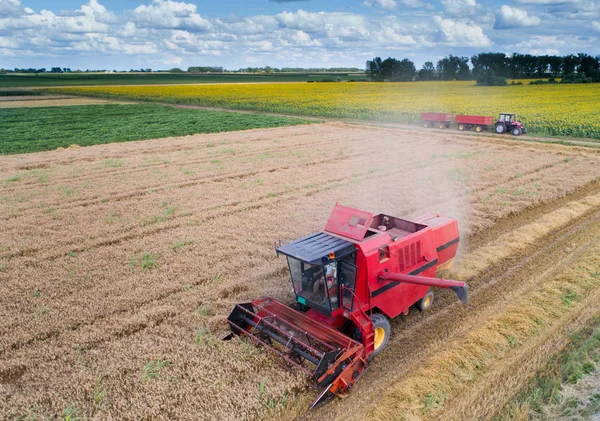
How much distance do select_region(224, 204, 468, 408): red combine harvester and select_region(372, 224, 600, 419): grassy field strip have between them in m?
0.83

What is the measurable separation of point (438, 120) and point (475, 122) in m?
2.96

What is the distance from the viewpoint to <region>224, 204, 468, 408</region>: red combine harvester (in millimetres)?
7305

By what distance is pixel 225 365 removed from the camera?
7.77m

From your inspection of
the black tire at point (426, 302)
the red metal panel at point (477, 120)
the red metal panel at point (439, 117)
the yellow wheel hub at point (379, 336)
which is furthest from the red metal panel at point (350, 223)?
the red metal panel at point (439, 117)

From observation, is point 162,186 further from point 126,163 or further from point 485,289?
point 485,289

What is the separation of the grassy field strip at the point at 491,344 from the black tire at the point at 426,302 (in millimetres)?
1110

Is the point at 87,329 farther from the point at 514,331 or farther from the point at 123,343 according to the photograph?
the point at 514,331

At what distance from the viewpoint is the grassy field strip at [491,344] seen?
6.94m

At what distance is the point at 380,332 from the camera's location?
8.14 metres

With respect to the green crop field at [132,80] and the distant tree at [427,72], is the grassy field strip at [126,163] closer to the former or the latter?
the distant tree at [427,72]

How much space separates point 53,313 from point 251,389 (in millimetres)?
4884

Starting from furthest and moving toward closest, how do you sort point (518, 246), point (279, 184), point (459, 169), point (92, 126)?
point (92, 126)
point (459, 169)
point (279, 184)
point (518, 246)

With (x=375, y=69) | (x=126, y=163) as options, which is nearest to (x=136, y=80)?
(x=375, y=69)

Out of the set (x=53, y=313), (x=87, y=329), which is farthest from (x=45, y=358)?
(x=53, y=313)
